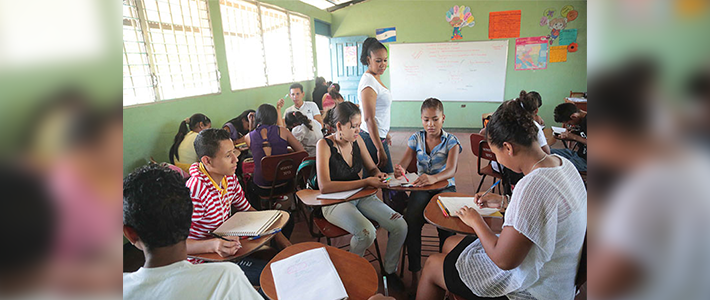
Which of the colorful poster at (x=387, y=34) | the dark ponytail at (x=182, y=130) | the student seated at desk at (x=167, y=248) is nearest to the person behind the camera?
the student seated at desk at (x=167, y=248)

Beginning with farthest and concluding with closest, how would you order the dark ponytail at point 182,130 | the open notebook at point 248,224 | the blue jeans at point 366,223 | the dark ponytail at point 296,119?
the dark ponytail at point 296,119, the dark ponytail at point 182,130, the blue jeans at point 366,223, the open notebook at point 248,224

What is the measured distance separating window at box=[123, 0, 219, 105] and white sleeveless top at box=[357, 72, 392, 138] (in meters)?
1.83

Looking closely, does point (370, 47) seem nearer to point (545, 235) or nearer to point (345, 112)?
point (345, 112)

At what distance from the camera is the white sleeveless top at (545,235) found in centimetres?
112

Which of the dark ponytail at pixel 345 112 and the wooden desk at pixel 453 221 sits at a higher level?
the dark ponytail at pixel 345 112

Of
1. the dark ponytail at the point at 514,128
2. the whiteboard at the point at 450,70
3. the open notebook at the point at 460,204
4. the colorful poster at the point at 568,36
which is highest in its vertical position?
the colorful poster at the point at 568,36

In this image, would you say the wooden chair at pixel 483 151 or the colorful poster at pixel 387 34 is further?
the colorful poster at pixel 387 34

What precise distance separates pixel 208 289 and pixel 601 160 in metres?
0.92

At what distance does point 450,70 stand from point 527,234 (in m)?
5.88

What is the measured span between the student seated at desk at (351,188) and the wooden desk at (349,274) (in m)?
0.56

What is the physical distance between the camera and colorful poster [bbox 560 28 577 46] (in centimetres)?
599

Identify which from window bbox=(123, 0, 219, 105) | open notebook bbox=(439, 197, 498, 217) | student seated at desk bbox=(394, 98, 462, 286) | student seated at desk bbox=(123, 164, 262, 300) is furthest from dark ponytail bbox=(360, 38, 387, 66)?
student seated at desk bbox=(123, 164, 262, 300)

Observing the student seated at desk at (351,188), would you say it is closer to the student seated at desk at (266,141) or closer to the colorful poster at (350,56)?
the student seated at desk at (266,141)

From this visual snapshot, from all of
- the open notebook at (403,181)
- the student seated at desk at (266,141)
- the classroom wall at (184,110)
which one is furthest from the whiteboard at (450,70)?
the open notebook at (403,181)
